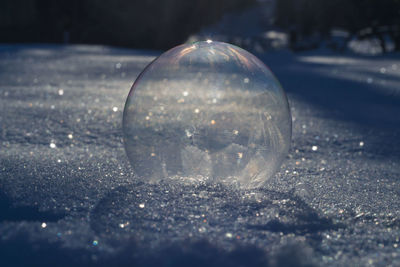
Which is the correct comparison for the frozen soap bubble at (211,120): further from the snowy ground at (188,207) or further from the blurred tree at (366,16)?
the blurred tree at (366,16)

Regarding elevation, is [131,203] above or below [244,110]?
below

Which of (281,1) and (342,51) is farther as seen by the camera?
(281,1)

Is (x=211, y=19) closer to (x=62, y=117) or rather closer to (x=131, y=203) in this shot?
(x=62, y=117)

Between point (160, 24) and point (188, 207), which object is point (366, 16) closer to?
point (160, 24)

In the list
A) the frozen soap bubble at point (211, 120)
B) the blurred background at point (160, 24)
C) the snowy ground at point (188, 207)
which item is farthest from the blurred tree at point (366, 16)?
the frozen soap bubble at point (211, 120)

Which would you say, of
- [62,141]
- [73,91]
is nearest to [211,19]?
[73,91]

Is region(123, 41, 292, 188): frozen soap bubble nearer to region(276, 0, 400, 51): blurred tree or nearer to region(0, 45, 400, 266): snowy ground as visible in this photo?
region(0, 45, 400, 266): snowy ground

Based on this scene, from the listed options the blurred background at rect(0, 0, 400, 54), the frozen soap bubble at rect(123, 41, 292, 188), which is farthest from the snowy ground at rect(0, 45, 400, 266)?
the blurred background at rect(0, 0, 400, 54)

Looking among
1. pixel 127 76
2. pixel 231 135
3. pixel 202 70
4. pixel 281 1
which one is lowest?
pixel 127 76
